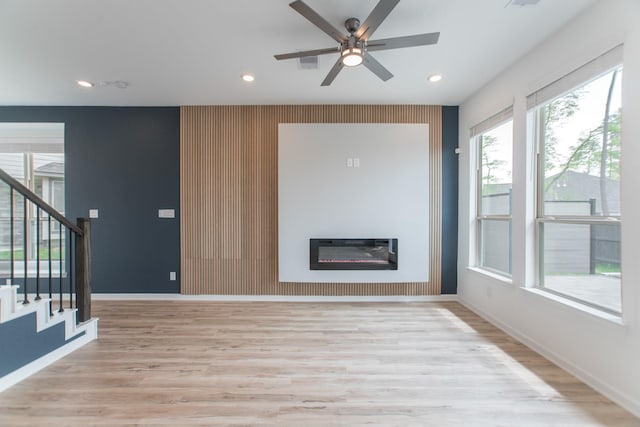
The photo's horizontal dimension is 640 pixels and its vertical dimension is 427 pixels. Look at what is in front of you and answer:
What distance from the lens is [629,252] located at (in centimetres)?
165

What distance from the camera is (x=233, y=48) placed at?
2412 millimetres

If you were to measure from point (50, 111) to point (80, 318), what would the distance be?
3174mm

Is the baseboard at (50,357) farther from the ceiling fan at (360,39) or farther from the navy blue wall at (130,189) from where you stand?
the ceiling fan at (360,39)

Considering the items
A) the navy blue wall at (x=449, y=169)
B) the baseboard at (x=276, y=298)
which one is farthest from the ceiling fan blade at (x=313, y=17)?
the baseboard at (x=276, y=298)

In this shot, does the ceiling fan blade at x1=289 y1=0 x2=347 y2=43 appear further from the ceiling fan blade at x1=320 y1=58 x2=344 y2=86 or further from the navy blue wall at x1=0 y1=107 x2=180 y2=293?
the navy blue wall at x1=0 y1=107 x2=180 y2=293

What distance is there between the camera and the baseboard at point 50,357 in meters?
1.89

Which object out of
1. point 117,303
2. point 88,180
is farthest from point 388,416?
point 88,180

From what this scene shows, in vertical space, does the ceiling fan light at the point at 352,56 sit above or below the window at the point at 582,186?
above

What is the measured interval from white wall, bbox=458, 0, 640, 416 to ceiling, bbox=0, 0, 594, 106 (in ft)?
0.64

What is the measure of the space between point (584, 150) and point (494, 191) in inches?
43.2

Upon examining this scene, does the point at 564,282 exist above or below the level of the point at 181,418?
above

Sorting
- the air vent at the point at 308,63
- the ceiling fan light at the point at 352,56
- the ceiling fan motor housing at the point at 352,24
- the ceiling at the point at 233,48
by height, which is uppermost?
the ceiling at the point at 233,48

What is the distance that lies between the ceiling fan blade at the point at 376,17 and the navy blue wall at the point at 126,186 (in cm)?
304

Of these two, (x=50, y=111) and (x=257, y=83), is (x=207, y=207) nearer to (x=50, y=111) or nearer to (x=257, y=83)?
(x=257, y=83)
